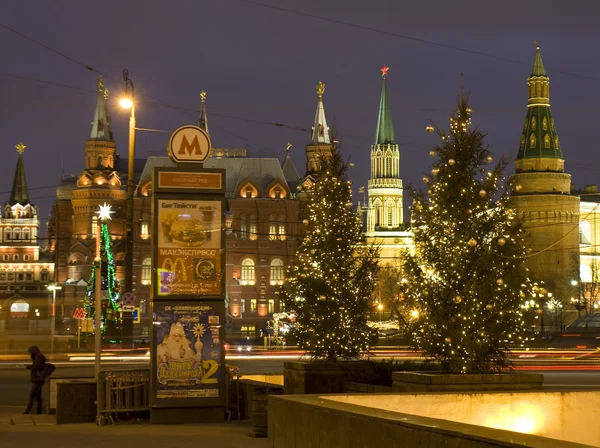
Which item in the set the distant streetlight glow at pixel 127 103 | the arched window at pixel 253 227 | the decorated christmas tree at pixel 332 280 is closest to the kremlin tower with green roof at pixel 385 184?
the arched window at pixel 253 227

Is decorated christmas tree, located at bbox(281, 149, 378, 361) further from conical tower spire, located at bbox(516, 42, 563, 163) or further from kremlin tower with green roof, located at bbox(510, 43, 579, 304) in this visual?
conical tower spire, located at bbox(516, 42, 563, 163)

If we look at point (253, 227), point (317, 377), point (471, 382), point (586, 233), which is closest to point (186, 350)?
point (317, 377)

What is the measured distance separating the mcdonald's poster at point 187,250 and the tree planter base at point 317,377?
268 centimetres

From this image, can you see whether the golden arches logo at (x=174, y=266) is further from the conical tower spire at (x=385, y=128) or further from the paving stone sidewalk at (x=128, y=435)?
the conical tower spire at (x=385, y=128)

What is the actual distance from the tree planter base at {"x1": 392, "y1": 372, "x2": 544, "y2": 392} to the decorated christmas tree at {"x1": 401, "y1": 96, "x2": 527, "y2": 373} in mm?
468

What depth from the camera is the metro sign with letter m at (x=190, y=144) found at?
20312 mm

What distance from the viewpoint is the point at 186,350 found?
1922 centimetres

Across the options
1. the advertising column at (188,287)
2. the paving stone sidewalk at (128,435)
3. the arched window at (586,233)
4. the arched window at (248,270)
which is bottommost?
the paving stone sidewalk at (128,435)

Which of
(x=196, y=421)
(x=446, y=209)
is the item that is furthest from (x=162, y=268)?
(x=446, y=209)

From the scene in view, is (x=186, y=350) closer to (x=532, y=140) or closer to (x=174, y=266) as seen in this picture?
(x=174, y=266)

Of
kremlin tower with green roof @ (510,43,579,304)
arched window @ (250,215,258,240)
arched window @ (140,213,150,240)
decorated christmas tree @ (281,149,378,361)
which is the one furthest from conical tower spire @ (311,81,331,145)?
decorated christmas tree @ (281,149,378,361)

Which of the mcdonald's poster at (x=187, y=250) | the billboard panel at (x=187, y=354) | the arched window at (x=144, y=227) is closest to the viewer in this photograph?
the billboard panel at (x=187, y=354)

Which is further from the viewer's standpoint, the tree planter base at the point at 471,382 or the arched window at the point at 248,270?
the arched window at the point at 248,270

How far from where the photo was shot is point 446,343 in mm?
16984
